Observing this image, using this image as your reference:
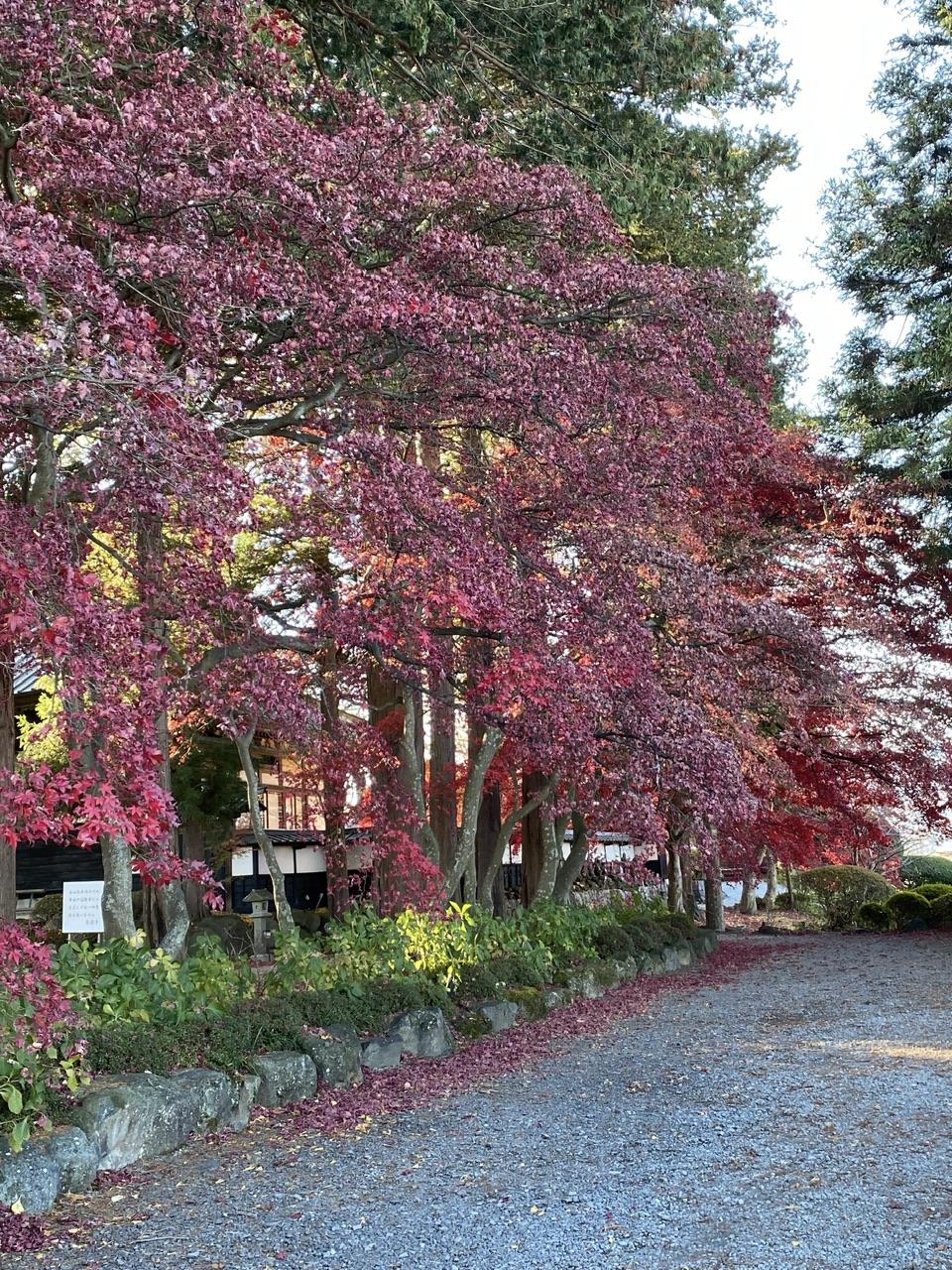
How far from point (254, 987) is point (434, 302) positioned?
190 inches

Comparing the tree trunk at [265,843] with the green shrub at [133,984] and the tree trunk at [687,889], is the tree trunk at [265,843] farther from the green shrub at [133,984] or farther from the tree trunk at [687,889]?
the tree trunk at [687,889]

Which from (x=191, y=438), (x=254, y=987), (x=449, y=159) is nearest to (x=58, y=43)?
(x=449, y=159)

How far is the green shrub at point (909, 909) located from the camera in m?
19.7

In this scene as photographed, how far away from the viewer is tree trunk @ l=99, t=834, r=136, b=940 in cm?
780

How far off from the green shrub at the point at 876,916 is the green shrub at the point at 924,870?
25.5ft

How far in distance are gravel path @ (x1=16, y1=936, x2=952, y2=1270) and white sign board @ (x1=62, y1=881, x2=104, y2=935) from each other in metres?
2.86

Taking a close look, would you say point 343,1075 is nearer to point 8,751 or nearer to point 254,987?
point 254,987

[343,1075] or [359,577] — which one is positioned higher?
[359,577]

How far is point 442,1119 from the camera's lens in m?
6.52

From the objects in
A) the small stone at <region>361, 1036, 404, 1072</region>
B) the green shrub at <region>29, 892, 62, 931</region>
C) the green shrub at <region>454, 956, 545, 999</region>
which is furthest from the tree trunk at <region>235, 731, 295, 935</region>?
the green shrub at <region>29, 892, 62, 931</region>

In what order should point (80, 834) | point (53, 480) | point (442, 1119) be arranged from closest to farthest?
point (80, 834) < point (53, 480) < point (442, 1119)

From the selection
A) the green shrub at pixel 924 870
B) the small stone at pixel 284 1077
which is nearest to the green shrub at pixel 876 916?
the green shrub at pixel 924 870

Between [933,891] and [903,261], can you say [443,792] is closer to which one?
[903,261]

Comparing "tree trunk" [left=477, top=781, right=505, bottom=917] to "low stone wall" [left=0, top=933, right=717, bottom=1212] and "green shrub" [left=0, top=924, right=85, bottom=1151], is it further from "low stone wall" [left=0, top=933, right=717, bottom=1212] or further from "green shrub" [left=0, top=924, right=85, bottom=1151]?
"green shrub" [left=0, top=924, right=85, bottom=1151]
